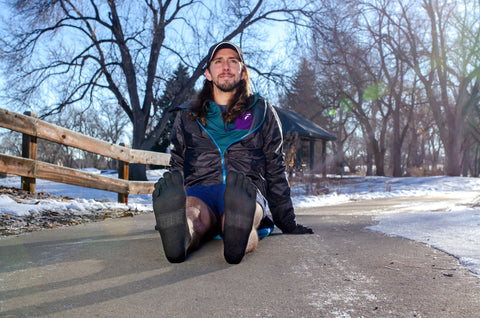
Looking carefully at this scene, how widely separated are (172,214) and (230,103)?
1.04 m

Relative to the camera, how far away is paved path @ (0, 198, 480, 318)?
131cm

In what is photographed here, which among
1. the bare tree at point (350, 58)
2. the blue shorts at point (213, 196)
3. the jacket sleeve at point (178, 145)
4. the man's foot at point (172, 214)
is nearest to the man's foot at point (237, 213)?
the man's foot at point (172, 214)

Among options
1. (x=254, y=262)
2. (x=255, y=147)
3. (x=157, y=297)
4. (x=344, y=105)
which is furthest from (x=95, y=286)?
(x=344, y=105)

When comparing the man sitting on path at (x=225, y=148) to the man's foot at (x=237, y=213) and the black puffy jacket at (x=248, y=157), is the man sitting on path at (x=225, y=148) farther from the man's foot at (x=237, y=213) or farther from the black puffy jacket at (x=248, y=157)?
the man's foot at (x=237, y=213)

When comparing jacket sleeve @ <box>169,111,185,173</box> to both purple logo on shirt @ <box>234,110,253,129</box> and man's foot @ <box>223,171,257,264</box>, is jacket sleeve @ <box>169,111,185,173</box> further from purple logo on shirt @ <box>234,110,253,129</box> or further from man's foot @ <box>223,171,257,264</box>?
man's foot @ <box>223,171,257,264</box>

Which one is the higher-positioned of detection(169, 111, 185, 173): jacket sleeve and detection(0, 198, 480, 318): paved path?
detection(169, 111, 185, 173): jacket sleeve

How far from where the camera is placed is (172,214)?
6.05ft

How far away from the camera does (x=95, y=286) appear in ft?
5.09

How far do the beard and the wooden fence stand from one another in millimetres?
2979

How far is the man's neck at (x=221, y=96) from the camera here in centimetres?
266

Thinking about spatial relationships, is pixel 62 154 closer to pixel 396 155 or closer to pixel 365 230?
pixel 396 155

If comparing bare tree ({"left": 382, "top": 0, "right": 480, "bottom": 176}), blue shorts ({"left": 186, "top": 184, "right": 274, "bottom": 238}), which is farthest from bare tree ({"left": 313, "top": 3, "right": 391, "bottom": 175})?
blue shorts ({"left": 186, "top": 184, "right": 274, "bottom": 238})

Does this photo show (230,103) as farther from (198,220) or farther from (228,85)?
(198,220)

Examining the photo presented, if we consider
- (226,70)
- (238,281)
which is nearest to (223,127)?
(226,70)
